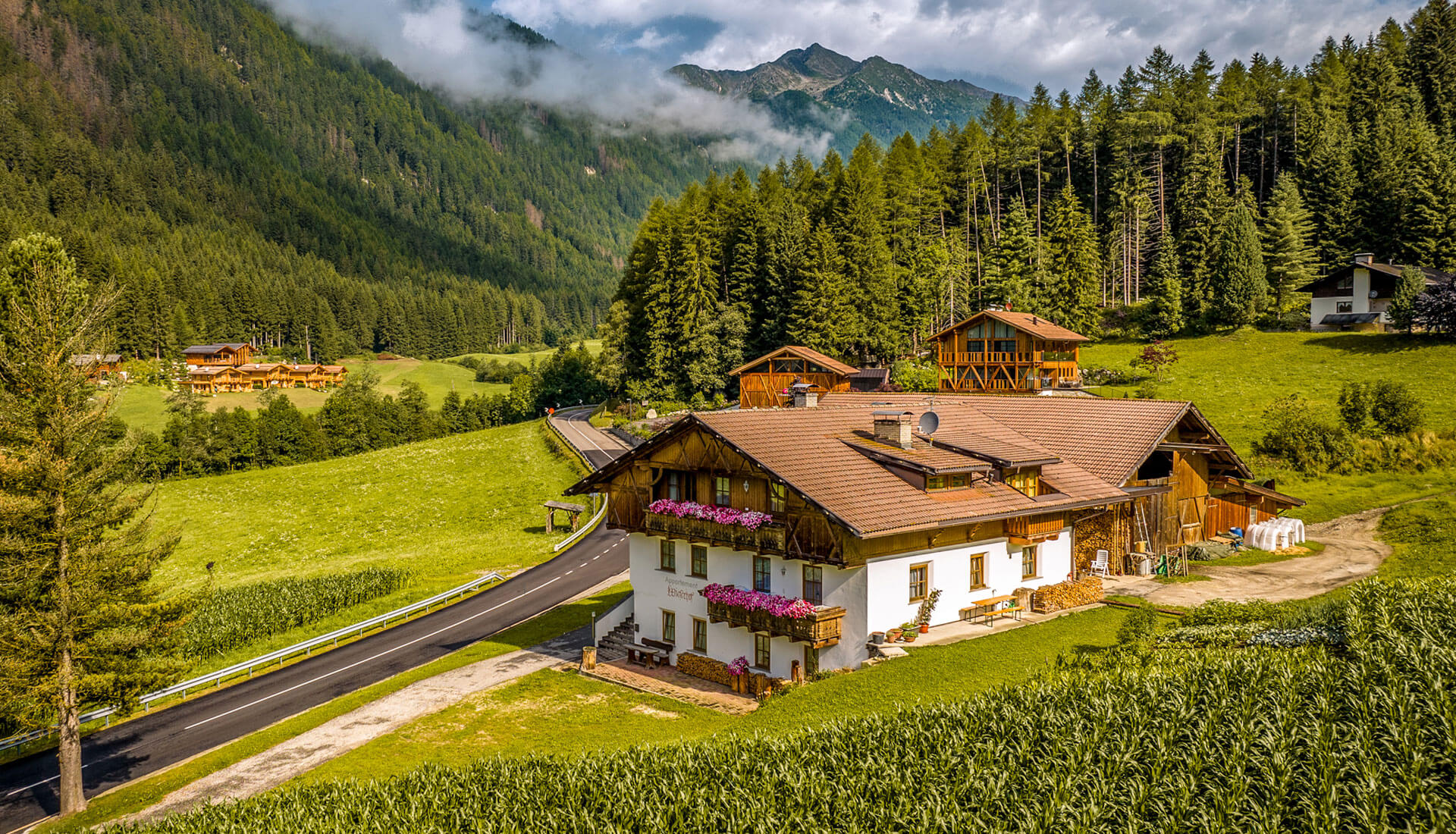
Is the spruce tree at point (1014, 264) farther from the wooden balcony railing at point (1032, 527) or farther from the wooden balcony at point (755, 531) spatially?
the wooden balcony at point (755, 531)

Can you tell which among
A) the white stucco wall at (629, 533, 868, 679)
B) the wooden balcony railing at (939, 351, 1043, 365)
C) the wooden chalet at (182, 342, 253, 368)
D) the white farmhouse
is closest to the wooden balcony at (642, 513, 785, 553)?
the white stucco wall at (629, 533, 868, 679)

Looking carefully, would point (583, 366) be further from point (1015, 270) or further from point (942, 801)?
point (942, 801)

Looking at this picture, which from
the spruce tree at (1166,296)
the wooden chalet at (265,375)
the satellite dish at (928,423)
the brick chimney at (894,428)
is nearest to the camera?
the brick chimney at (894,428)

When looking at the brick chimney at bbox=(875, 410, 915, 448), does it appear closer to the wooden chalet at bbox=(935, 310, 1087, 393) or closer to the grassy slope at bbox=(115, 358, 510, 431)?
the wooden chalet at bbox=(935, 310, 1087, 393)

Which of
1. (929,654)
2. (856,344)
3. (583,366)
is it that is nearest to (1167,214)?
(856,344)

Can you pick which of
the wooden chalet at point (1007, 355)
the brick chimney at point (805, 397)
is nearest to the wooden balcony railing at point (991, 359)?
the wooden chalet at point (1007, 355)

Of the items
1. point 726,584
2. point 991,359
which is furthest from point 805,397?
point 991,359

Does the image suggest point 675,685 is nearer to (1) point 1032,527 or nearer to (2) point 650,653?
(2) point 650,653
